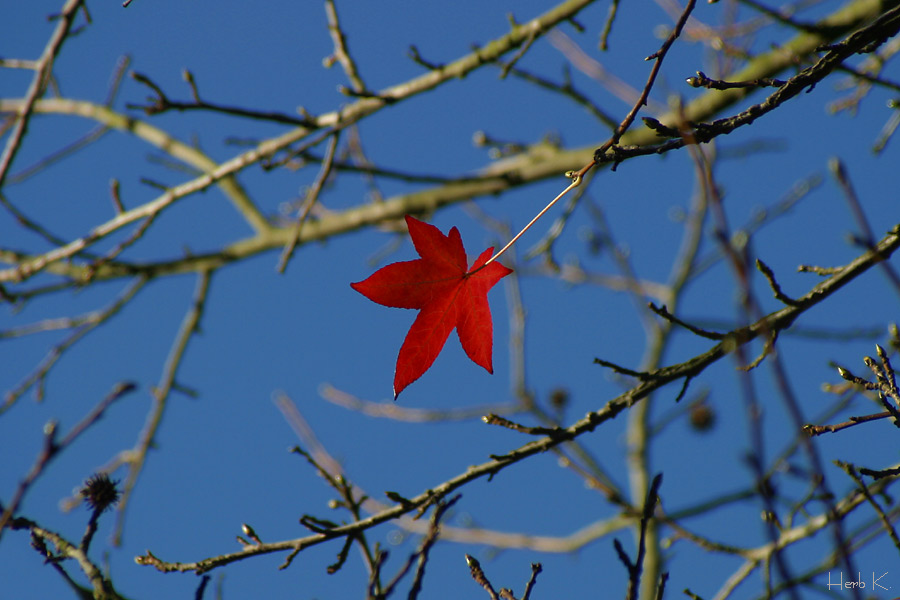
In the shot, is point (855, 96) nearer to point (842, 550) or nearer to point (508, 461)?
point (508, 461)

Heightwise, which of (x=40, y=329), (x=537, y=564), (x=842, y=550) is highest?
(x=40, y=329)

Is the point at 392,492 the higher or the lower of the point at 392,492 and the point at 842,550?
the higher

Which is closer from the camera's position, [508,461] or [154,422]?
[508,461]

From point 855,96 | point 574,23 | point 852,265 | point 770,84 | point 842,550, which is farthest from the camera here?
→ point 855,96

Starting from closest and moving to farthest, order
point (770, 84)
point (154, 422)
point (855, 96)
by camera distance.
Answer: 1. point (770, 84)
2. point (855, 96)
3. point (154, 422)

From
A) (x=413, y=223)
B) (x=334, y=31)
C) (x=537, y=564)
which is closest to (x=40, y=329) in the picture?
(x=334, y=31)

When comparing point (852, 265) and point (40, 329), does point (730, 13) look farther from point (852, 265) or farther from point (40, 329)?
point (40, 329)
